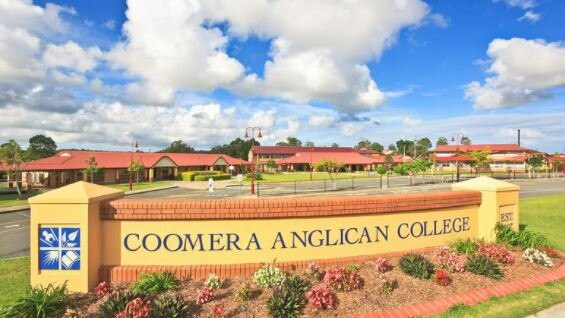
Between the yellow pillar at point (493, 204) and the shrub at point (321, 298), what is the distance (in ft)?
18.7

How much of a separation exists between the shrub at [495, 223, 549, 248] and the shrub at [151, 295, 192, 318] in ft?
26.3

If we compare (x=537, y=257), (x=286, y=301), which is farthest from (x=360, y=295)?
(x=537, y=257)

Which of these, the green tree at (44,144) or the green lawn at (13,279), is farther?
the green tree at (44,144)

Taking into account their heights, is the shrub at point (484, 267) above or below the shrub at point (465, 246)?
below

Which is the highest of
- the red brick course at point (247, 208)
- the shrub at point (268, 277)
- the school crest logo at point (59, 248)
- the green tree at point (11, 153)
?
the green tree at point (11, 153)

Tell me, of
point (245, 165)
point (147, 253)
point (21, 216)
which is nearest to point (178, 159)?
point (245, 165)

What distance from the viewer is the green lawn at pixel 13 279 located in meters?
6.55

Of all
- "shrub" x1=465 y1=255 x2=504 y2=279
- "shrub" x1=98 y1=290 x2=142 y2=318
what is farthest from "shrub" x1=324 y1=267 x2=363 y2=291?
"shrub" x1=98 y1=290 x2=142 y2=318

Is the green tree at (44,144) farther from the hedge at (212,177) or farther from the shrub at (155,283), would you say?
the shrub at (155,283)

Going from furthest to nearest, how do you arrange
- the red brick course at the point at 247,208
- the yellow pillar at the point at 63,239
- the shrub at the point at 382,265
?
the shrub at the point at 382,265 < the red brick course at the point at 247,208 < the yellow pillar at the point at 63,239

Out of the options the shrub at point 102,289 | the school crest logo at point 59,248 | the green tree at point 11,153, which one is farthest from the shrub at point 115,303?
the green tree at point 11,153

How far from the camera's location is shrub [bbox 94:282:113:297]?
6230 mm

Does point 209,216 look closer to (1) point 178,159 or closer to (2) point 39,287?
(2) point 39,287

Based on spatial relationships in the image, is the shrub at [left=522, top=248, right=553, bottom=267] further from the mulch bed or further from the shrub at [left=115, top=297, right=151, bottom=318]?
the shrub at [left=115, top=297, right=151, bottom=318]
